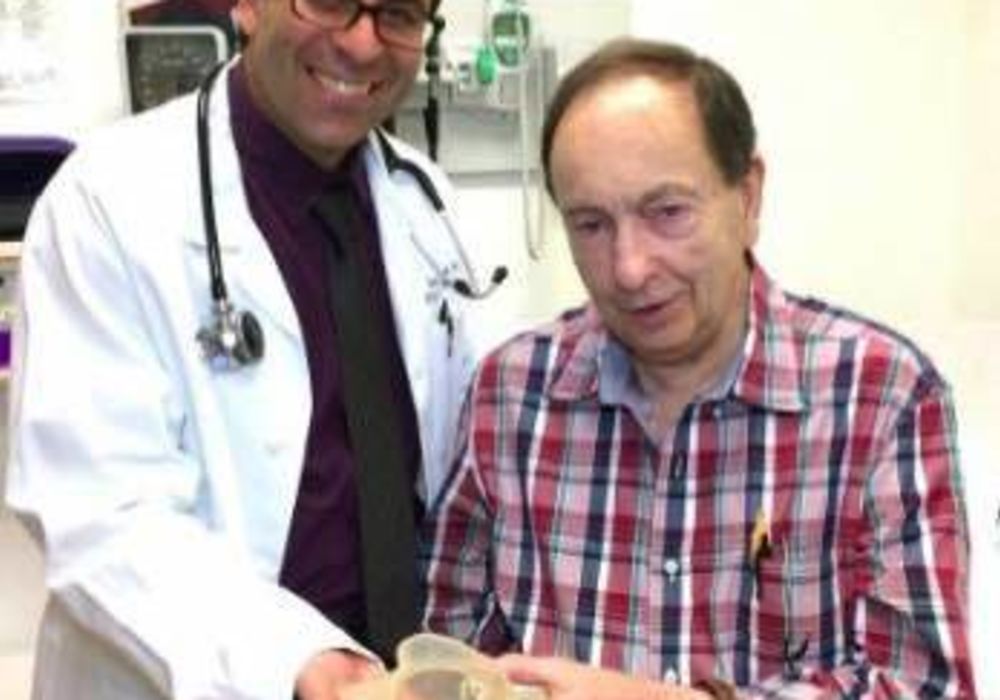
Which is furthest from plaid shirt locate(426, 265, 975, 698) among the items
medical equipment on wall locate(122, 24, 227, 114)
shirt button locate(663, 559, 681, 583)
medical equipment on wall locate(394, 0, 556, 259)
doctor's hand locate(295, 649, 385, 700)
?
medical equipment on wall locate(394, 0, 556, 259)

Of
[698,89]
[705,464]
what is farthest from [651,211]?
[705,464]

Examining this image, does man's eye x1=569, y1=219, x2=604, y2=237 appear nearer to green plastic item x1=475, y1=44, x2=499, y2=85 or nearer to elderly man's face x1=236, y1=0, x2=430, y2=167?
elderly man's face x1=236, y1=0, x2=430, y2=167

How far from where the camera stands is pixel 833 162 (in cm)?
304

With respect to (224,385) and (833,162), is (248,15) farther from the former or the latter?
(833,162)

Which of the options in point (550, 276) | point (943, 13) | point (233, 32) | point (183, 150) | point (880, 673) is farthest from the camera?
point (943, 13)

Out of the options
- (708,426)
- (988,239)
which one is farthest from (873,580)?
(988,239)

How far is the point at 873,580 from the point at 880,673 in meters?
0.09

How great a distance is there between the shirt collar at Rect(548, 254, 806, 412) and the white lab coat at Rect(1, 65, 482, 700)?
206 mm

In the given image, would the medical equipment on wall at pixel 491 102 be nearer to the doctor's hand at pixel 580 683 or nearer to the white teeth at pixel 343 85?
the white teeth at pixel 343 85

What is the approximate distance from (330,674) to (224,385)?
36 centimetres

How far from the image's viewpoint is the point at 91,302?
139cm

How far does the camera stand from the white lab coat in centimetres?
128

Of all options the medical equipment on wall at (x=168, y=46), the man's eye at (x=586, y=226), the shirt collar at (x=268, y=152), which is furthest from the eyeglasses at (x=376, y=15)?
the medical equipment on wall at (x=168, y=46)

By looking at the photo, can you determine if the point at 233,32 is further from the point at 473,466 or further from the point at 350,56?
the point at 473,466
